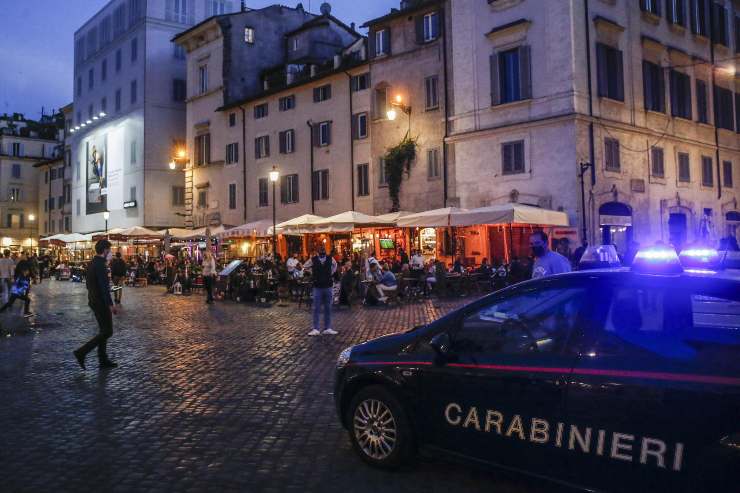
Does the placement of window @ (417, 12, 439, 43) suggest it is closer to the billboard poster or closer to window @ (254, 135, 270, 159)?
window @ (254, 135, 270, 159)

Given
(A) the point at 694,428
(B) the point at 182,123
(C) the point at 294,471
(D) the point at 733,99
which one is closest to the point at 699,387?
(A) the point at 694,428

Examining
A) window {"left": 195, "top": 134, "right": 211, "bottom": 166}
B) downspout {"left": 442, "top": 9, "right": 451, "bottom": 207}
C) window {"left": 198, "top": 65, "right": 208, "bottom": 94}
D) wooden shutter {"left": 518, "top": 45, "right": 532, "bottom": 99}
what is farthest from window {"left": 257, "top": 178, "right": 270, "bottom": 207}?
wooden shutter {"left": 518, "top": 45, "right": 532, "bottom": 99}

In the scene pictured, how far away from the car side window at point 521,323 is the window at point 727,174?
29894 millimetres

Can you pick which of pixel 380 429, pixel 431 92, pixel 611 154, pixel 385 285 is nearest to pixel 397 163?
pixel 431 92

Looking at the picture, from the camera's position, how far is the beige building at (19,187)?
75188 mm

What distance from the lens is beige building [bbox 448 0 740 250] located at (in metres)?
23.7

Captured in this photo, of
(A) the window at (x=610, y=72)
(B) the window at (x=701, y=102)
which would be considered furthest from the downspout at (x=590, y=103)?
(B) the window at (x=701, y=102)

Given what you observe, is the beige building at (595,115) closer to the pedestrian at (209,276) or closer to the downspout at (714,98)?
the downspout at (714,98)

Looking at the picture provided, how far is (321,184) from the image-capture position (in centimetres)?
3406

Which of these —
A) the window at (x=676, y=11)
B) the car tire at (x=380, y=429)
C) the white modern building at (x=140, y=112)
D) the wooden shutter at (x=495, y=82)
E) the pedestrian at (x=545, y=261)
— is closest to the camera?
the car tire at (x=380, y=429)

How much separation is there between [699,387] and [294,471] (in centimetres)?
292

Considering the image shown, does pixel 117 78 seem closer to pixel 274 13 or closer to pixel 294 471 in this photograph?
pixel 274 13

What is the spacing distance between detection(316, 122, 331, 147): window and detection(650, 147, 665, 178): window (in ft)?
51.1

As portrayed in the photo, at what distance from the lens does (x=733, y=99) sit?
31.0 m
